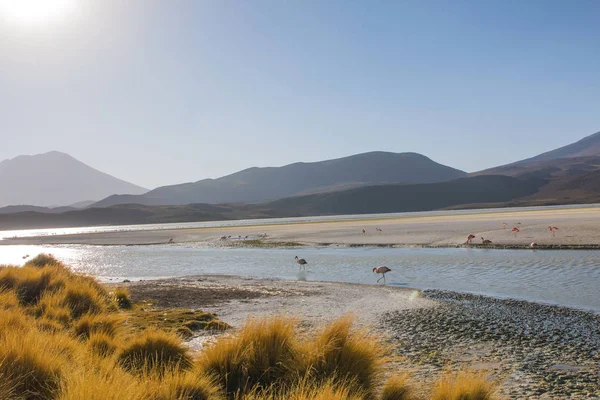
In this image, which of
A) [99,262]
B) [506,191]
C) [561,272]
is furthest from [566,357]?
[506,191]

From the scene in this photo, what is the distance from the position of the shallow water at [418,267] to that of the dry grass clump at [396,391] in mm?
7623

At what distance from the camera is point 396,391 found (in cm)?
479

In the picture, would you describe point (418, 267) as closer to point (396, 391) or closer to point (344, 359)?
point (344, 359)

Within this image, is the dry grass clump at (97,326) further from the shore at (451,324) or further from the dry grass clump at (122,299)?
the dry grass clump at (122,299)

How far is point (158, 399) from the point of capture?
13.0ft

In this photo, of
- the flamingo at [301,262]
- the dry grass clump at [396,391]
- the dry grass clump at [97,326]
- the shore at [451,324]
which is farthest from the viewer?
the flamingo at [301,262]

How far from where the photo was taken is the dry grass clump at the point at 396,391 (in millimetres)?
4754

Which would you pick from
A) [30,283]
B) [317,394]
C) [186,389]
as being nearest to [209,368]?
[186,389]

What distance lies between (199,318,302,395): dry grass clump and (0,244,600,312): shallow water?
27.3 ft

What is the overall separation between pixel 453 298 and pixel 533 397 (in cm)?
711

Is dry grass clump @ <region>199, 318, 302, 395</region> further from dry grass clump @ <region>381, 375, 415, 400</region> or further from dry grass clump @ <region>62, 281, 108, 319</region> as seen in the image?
dry grass clump @ <region>62, 281, 108, 319</region>

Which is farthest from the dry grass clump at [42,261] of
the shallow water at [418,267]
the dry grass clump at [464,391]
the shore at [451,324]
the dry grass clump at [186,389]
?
the dry grass clump at [464,391]

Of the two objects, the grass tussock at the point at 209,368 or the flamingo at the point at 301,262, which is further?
the flamingo at the point at 301,262

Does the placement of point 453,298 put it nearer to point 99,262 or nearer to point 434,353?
point 434,353
